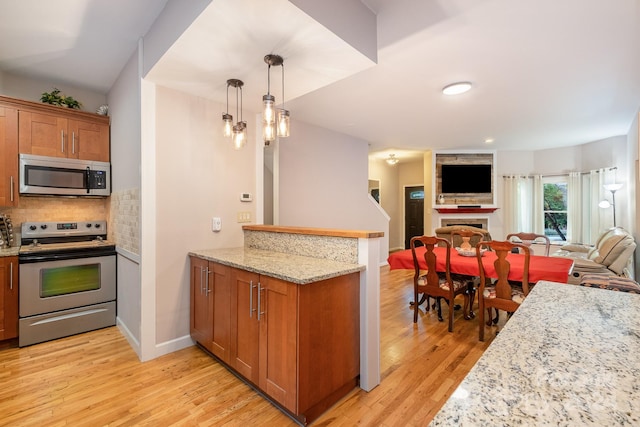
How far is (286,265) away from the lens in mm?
2061

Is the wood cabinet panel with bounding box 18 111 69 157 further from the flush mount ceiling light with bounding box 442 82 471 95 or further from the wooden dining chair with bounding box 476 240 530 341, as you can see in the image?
the wooden dining chair with bounding box 476 240 530 341

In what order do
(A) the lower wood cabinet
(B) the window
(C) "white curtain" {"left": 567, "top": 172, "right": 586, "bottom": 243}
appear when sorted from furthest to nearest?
(B) the window → (C) "white curtain" {"left": 567, "top": 172, "right": 586, "bottom": 243} → (A) the lower wood cabinet

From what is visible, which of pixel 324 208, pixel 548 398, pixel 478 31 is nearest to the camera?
pixel 548 398

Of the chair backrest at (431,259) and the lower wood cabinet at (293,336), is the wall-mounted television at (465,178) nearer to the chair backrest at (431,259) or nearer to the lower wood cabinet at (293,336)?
the chair backrest at (431,259)

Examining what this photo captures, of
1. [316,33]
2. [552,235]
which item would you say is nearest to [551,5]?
[316,33]

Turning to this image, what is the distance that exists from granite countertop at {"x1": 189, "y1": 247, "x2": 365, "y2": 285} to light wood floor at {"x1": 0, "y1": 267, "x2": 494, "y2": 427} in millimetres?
889

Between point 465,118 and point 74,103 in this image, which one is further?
point 465,118

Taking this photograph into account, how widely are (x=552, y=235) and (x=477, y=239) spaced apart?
3.77m

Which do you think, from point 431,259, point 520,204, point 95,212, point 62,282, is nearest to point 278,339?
point 431,259

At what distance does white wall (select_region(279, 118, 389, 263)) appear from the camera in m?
4.43

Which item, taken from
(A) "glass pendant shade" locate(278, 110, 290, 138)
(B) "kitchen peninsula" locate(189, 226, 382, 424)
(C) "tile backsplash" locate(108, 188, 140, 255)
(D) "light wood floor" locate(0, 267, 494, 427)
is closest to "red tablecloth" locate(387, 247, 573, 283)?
(D) "light wood floor" locate(0, 267, 494, 427)

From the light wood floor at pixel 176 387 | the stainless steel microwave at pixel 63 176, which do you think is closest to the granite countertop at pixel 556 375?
the light wood floor at pixel 176 387

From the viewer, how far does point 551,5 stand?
6.42ft

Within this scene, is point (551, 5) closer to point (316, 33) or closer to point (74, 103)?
point (316, 33)
